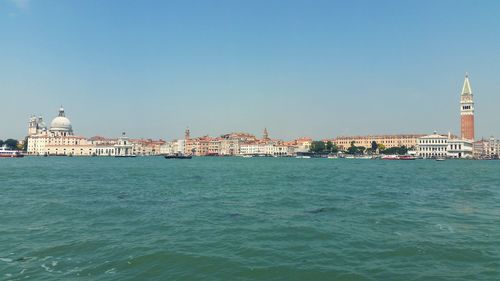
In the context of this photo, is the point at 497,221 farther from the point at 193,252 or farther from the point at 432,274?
the point at 193,252

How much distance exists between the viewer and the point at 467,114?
11044cm

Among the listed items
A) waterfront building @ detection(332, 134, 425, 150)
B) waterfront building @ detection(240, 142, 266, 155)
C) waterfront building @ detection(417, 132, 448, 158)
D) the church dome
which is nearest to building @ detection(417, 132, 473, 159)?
waterfront building @ detection(417, 132, 448, 158)

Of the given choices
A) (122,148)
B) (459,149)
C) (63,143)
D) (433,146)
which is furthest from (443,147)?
(63,143)

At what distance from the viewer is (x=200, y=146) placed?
142000 millimetres

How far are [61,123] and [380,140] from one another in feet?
322

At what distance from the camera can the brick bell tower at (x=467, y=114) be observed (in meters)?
110

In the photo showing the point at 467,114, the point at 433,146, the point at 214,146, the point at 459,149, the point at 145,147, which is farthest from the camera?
the point at 145,147

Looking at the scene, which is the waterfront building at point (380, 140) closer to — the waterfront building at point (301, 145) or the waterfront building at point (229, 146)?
the waterfront building at point (301, 145)

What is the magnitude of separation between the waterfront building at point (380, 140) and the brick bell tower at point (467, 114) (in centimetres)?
1266

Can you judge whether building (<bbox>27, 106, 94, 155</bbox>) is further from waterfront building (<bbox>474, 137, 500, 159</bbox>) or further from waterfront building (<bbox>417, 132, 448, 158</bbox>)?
waterfront building (<bbox>474, 137, 500, 159</bbox>)

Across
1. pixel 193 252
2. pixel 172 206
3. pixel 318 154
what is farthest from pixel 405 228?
pixel 318 154

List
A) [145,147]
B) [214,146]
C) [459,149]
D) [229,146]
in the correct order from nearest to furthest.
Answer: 1. [459,149]
2. [229,146]
3. [214,146]
4. [145,147]

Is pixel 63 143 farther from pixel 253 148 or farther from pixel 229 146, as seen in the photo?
pixel 253 148

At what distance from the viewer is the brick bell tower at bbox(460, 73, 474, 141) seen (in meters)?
110
